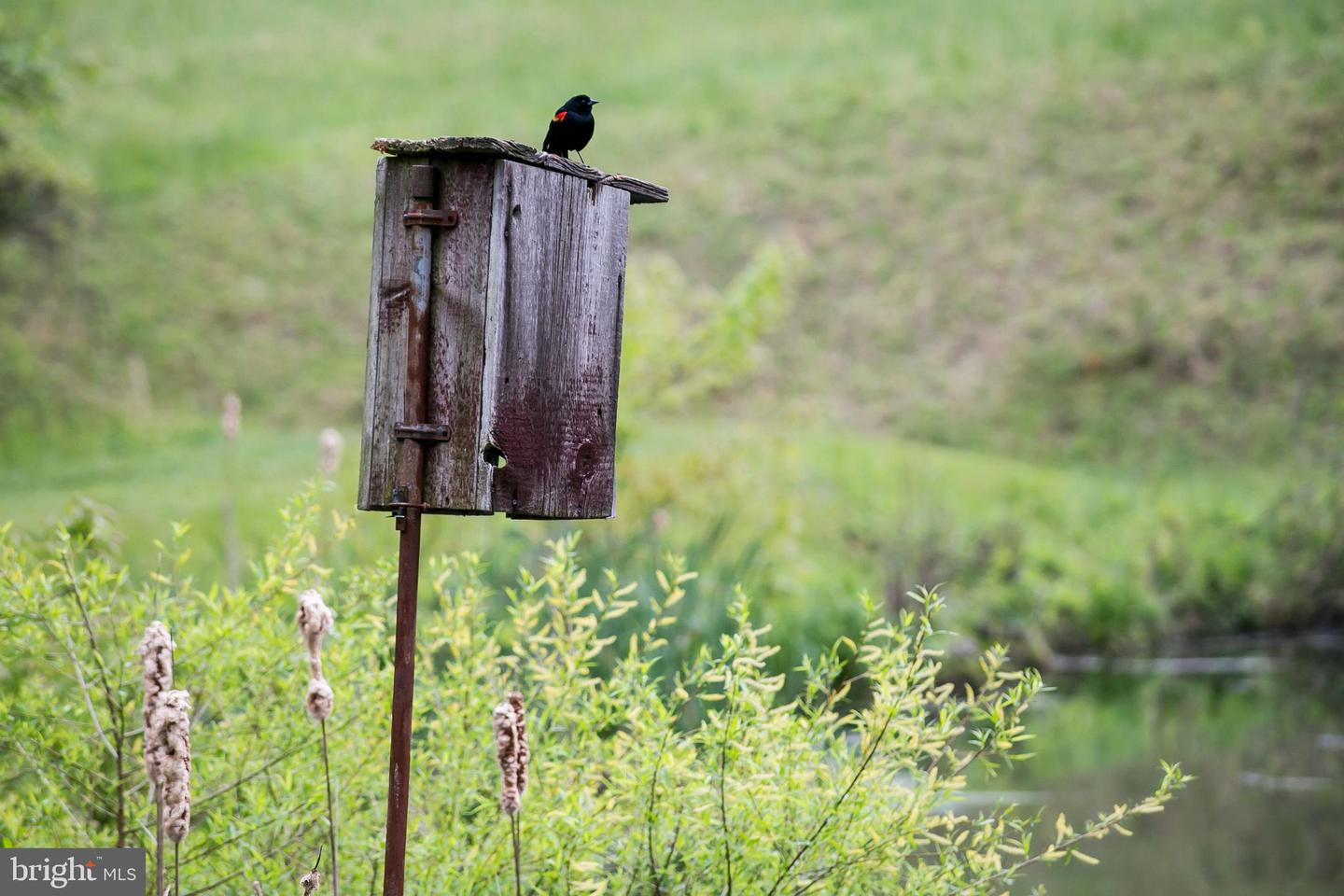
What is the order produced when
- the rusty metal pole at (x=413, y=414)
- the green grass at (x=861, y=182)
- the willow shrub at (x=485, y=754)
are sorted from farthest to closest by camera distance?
the green grass at (x=861, y=182)
the willow shrub at (x=485, y=754)
the rusty metal pole at (x=413, y=414)

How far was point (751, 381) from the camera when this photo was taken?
21.6m

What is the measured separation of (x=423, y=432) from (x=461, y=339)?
227 millimetres

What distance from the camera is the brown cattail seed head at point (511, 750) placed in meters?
2.73

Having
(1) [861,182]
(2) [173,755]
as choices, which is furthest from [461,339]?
(1) [861,182]

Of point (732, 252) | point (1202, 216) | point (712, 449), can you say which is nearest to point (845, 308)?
point (732, 252)

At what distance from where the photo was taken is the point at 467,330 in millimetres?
3295

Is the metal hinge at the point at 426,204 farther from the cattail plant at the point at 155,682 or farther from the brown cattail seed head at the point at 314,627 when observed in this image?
the cattail plant at the point at 155,682

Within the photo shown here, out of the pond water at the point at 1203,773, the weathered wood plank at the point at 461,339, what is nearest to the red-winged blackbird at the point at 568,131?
the weathered wood plank at the point at 461,339

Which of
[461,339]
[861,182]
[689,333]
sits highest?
[861,182]

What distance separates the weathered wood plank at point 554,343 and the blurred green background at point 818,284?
12.1 feet

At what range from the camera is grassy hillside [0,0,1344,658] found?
13633mm

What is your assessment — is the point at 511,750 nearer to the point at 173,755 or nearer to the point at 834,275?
the point at 173,755

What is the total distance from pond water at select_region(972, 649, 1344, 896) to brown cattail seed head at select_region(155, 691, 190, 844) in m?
5.25

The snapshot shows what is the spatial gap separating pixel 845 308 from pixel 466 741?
787 inches
